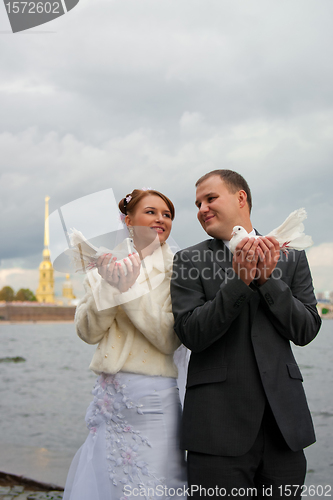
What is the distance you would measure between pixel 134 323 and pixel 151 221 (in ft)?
1.91

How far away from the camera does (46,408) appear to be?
18.4 m

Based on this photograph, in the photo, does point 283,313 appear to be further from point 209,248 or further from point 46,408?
point 46,408

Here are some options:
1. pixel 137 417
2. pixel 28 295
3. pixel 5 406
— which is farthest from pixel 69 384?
pixel 28 295

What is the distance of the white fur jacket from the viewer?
84.3 inches

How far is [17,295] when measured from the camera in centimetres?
8112

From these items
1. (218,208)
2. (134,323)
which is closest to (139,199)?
(218,208)

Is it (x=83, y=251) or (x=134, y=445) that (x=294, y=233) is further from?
(x=134, y=445)

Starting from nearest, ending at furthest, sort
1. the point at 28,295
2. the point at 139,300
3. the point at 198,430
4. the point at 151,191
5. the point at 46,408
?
the point at 198,430
the point at 139,300
the point at 151,191
the point at 46,408
the point at 28,295

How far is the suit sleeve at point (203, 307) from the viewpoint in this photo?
6.09ft

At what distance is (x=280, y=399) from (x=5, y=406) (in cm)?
1920

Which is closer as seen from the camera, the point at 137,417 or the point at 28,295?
the point at 137,417

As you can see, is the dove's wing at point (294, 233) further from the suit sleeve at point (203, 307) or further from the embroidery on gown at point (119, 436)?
the embroidery on gown at point (119, 436)
